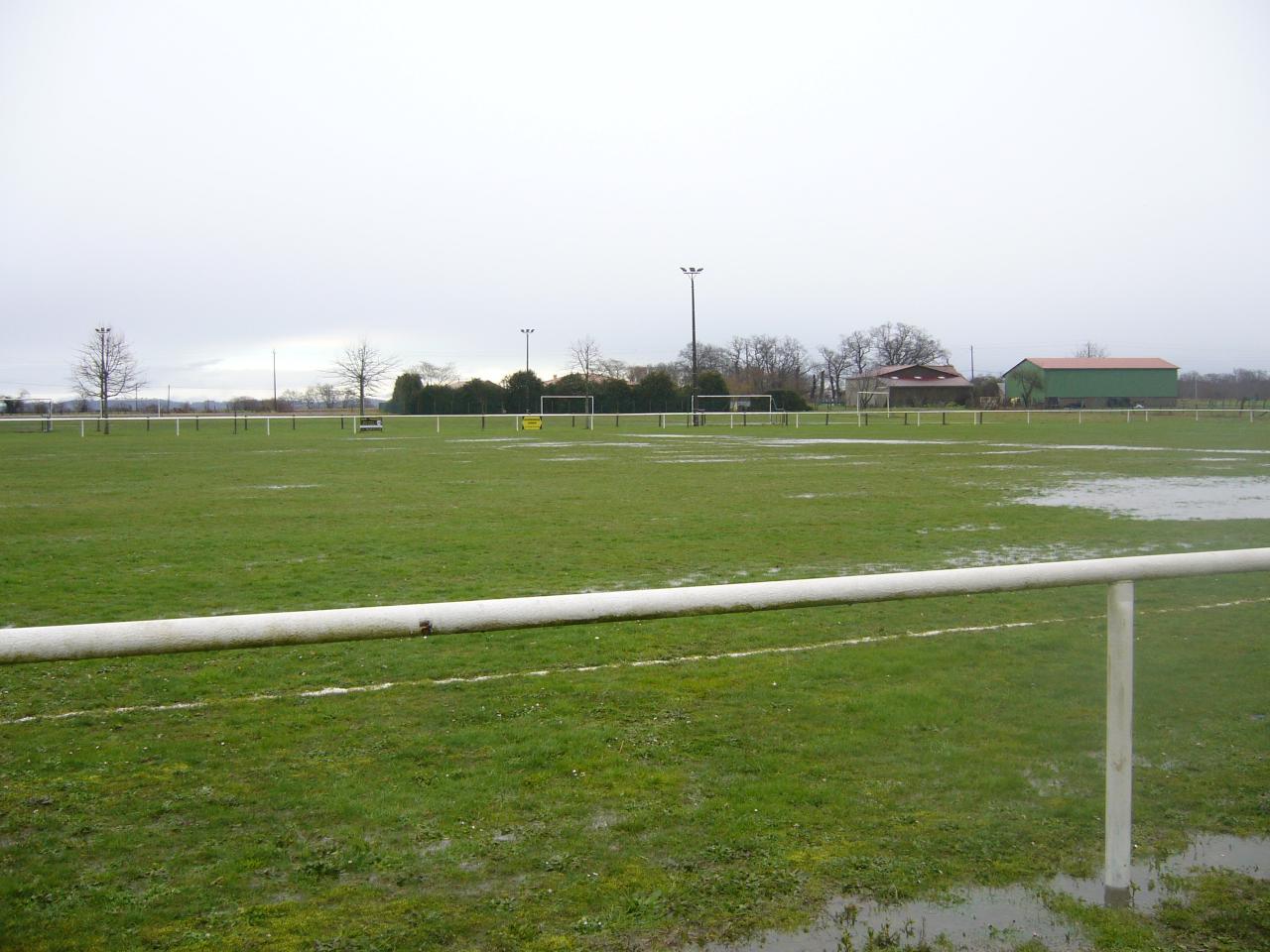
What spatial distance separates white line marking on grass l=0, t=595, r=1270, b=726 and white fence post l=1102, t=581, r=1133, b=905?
3.27 m

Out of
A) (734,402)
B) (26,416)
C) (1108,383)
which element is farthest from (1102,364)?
(26,416)

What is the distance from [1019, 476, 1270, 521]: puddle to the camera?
14406 mm

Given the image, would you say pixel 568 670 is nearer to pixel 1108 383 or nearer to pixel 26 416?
pixel 26 416

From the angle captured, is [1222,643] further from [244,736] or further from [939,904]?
[244,736]

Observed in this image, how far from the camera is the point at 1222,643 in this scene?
21.3 ft

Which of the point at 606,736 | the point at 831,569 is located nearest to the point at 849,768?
the point at 606,736

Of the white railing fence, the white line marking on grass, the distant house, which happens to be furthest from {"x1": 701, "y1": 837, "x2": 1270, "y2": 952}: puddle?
the distant house

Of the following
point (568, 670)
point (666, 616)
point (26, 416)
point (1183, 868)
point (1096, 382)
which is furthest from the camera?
point (1096, 382)

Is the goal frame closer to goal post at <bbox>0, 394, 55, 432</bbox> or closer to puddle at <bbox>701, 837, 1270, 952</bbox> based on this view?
goal post at <bbox>0, 394, 55, 432</bbox>

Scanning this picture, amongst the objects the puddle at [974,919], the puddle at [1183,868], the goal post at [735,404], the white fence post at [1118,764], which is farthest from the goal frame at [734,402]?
the white fence post at [1118,764]

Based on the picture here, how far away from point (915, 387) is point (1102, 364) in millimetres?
17287

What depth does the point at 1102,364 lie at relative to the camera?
100812 millimetres

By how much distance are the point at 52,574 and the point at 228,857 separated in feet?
24.4

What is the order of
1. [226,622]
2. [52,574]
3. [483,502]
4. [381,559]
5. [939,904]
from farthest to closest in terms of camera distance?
1. [483,502]
2. [381,559]
3. [52,574]
4. [939,904]
5. [226,622]
